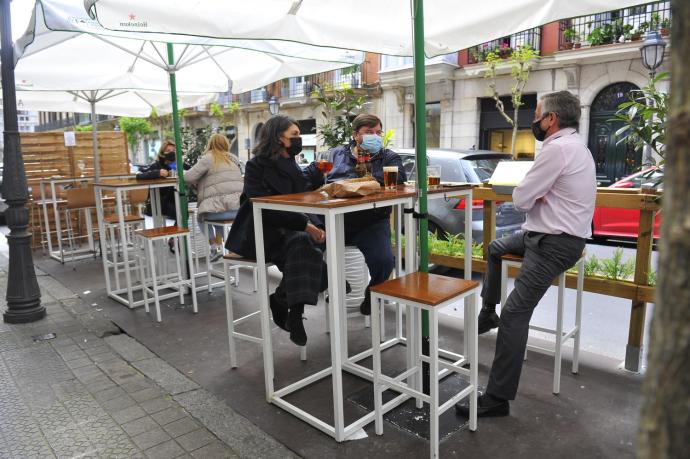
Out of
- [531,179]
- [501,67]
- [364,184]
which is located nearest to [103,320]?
[364,184]

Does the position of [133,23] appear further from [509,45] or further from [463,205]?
[509,45]

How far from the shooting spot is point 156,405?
3.20 meters

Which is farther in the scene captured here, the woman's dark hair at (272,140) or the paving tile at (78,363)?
the paving tile at (78,363)

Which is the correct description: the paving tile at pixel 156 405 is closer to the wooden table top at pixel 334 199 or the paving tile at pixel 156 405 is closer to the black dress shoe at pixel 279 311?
the black dress shoe at pixel 279 311

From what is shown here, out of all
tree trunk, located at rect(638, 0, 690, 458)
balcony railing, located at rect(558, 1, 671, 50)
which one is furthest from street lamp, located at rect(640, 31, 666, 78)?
tree trunk, located at rect(638, 0, 690, 458)

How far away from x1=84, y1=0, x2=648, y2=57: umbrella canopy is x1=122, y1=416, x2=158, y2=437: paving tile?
7.87 feet

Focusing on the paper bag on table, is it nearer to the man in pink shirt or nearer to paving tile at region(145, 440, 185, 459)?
the man in pink shirt

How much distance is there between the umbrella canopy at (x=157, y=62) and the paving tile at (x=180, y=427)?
3331 mm

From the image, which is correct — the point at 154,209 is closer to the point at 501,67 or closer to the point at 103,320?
the point at 103,320

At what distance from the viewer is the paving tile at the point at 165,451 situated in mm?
2652

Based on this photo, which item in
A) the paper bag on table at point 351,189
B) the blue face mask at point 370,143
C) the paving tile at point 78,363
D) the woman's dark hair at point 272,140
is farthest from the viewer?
the paving tile at point 78,363

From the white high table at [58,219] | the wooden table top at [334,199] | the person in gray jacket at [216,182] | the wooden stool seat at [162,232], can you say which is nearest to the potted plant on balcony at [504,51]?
the white high table at [58,219]

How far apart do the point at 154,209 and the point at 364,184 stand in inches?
152

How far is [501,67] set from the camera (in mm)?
16984
